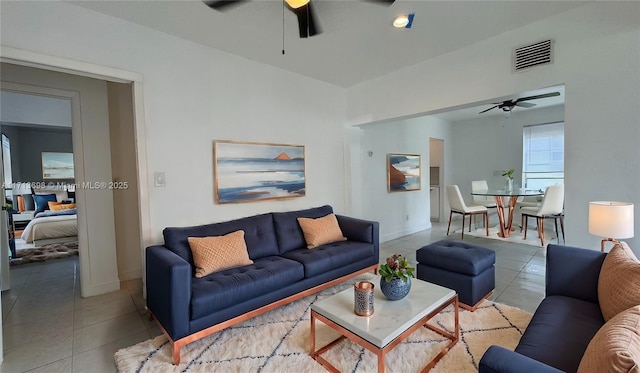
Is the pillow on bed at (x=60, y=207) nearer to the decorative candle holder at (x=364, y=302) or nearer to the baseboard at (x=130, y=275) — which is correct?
the baseboard at (x=130, y=275)

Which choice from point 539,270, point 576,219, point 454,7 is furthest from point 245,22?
point 539,270

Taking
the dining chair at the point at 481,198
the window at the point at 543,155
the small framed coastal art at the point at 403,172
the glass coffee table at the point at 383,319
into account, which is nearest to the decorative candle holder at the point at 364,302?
the glass coffee table at the point at 383,319

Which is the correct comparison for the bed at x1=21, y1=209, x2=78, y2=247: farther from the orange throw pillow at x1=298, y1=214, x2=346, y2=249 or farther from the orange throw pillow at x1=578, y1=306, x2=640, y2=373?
the orange throw pillow at x1=578, y1=306, x2=640, y2=373

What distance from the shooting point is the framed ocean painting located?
10.5ft

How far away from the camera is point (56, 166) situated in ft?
23.8

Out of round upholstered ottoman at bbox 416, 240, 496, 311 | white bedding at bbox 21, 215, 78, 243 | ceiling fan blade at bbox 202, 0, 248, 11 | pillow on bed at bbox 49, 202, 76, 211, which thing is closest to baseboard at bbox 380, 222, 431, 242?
round upholstered ottoman at bbox 416, 240, 496, 311

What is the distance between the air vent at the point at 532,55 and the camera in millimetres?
2660

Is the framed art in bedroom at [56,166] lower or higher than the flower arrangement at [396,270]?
higher

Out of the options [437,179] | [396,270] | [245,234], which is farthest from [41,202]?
[437,179]

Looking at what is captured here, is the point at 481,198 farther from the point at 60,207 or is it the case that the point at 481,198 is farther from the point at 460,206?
the point at 60,207

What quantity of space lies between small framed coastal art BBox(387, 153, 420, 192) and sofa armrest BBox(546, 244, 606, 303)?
134 inches

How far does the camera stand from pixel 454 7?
95.8 inches

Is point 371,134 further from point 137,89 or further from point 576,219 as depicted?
point 137,89

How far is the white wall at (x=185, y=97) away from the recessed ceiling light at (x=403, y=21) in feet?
5.59
